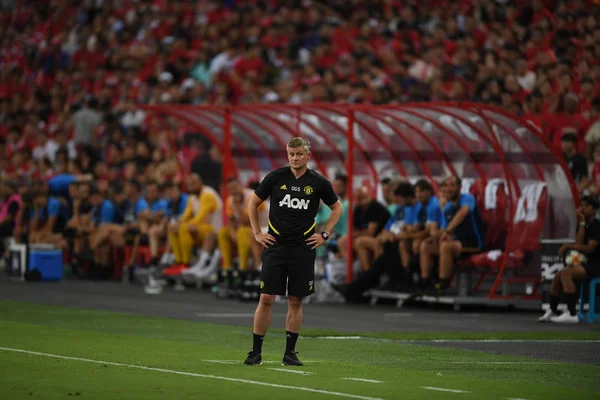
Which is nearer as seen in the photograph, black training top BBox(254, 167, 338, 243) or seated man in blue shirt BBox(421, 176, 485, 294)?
black training top BBox(254, 167, 338, 243)

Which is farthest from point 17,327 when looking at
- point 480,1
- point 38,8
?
point 38,8

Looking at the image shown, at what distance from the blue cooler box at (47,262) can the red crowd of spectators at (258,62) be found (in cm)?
459

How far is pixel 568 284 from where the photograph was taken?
60.0 ft

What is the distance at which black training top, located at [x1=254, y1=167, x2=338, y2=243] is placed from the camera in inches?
489

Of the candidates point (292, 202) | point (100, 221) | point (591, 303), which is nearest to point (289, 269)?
point (292, 202)

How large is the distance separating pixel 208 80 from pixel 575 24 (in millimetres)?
11143

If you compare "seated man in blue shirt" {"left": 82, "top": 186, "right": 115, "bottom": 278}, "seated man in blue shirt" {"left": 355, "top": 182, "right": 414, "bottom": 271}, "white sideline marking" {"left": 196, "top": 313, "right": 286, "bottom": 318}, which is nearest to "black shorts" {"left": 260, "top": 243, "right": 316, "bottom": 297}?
"white sideline marking" {"left": 196, "top": 313, "right": 286, "bottom": 318}

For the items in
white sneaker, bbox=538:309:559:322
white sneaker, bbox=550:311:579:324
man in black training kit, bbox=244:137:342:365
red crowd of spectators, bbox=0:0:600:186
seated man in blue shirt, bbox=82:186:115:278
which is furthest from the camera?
seated man in blue shirt, bbox=82:186:115:278

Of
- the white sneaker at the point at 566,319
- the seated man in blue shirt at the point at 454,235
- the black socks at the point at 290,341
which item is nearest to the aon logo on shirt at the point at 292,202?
the black socks at the point at 290,341

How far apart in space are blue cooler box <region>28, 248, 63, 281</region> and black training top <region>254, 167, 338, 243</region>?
14181 millimetres

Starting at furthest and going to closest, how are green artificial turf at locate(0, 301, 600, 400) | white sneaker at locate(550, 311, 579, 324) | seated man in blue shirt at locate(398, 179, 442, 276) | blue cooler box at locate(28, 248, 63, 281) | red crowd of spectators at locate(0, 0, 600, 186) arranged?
blue cooler box at locate(28, 248, 63, 281), red crowd of spectators at locate(0, 0, 600, 186), seated man in blue shirt at locate(398, 179, 442, 276), white sneaker at locate(550, 311, 579, 324), green artificial turf at locate(0, 301, 600, 400)

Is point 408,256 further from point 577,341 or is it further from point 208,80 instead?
point 208,80

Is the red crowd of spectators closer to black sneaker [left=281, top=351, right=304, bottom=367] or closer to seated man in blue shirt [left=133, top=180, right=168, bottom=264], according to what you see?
seated man in blue shirt [left=133, top=180, right=168, bottom=264]

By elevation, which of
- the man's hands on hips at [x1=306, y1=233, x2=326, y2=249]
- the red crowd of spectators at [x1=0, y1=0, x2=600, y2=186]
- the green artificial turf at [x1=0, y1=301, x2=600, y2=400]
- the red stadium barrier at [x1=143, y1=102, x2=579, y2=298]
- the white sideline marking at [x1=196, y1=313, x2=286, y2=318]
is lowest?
the green artificial turf at [x1=0, y1=301, x2=600, y2=400]
